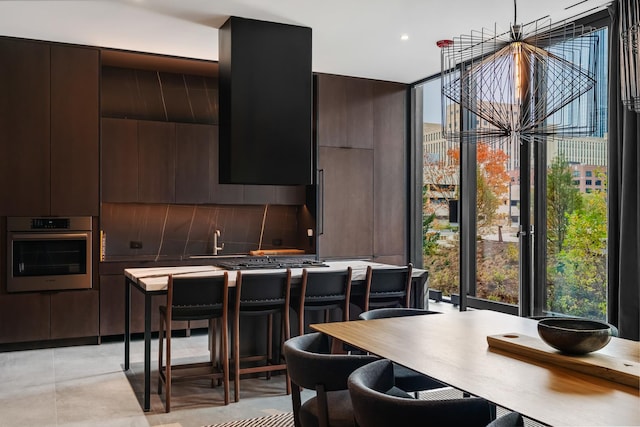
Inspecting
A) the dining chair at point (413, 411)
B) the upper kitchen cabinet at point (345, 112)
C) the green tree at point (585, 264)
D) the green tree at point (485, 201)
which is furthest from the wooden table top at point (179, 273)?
the upper kitchen cabinet at point (345, 112)

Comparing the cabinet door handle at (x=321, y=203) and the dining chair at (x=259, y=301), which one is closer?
the dining chair at (x=259, y=301)

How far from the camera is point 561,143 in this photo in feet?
16.9

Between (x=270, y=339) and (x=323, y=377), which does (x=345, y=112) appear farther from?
(x=323, y=377)

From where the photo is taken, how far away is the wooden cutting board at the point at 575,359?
2016mm

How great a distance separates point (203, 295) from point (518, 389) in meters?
2.48

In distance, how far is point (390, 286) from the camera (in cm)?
453

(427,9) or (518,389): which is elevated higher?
(427,9)

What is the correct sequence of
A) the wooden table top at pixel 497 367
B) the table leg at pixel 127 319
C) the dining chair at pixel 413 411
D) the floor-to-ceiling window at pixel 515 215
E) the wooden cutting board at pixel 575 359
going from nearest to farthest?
1. the wooden table top at pixel 497 367
2. the dining chair at pixel 413 411
3. the wooden cutting board at pixel 575 359
4. the table leg at pixel 127 319
5. the floor-to-ceiling window at pixel 515 215

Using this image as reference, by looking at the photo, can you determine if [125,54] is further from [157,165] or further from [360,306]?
[360,306]

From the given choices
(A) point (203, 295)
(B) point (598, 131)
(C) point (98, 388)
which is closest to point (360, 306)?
(A) point (203, 295)

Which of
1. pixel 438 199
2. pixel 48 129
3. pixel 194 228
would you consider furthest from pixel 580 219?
pixel 48 129

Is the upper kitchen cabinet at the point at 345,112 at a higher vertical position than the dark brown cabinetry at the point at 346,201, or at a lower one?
higher

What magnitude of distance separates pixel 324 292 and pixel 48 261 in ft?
9.74

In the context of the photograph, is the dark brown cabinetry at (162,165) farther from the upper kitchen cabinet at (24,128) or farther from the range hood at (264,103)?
the range hood at (264,103)
